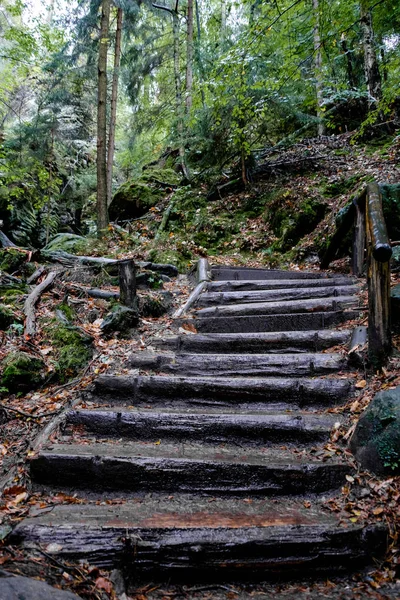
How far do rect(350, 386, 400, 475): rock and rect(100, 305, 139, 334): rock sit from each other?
10.7 feet

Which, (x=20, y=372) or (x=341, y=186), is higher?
(x=341, y=186)

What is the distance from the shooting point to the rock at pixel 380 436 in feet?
8.10

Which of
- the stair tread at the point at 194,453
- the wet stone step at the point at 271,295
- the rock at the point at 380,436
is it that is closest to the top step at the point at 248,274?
the wet stone step at the point at 271,295

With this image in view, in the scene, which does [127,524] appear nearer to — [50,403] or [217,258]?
[50,403]

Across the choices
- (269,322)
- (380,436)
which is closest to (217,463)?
(380,436)

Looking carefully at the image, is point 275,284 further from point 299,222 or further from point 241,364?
point 299,222

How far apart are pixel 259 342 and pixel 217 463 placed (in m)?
1.84

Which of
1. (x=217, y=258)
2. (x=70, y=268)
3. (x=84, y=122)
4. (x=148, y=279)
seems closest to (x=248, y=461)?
(x=148, y=279)

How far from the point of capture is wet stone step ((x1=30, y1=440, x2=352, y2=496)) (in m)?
2.58

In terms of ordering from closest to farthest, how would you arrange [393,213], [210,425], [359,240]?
[210,425] → [393,213] → [359,240]

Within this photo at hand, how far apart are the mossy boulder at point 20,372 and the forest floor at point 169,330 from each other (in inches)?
3.8

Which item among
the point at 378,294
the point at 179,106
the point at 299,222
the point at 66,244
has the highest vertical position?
the point at 179,106

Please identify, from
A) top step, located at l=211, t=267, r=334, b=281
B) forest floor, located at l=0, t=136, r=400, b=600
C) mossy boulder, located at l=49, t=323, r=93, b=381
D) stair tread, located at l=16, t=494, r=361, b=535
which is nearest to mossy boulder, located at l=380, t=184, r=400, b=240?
forest floor, located at l=0, t=136, r=400, b=600

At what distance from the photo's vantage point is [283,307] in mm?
4926
